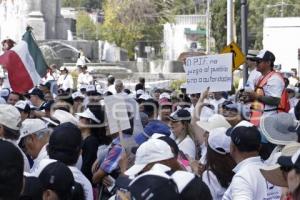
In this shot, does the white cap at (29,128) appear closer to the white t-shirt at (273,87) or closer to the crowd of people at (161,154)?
the crowd of people at (161,154)

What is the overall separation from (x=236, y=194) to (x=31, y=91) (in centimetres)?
846

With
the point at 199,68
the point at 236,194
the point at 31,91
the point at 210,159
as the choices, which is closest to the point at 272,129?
the point at 210,159

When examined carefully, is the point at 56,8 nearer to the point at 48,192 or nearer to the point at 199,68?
the point at 199,68

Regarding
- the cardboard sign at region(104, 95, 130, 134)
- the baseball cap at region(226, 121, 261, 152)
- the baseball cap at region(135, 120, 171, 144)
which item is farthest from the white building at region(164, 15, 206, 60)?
the baseball cap at region(226, 121, 261, 152)

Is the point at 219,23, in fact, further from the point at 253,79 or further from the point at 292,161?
the point at 292,161

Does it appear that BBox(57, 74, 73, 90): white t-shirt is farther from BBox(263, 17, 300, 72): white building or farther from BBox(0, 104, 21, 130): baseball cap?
BBox(263, 17, 300, 72): white building

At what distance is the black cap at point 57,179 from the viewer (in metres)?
5.08

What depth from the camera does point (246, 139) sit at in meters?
6.23

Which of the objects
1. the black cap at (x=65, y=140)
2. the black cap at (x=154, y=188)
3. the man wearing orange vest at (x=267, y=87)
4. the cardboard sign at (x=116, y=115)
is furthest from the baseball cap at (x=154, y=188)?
the man wearing orange vest at (x=267, y=87)

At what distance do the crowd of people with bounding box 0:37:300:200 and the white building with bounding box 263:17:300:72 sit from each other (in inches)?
1820

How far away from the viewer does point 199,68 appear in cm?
1121

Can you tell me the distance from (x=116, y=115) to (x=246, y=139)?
81.8 inches

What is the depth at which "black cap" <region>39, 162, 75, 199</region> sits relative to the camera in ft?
16.7

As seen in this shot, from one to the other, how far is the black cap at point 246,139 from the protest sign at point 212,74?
189 inches
